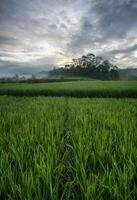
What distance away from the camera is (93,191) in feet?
3.52

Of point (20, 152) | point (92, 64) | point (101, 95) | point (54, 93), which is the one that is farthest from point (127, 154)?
point (92, 64)

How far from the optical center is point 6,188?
1240 millimetres

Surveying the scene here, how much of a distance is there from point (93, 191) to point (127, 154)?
2.36 feet

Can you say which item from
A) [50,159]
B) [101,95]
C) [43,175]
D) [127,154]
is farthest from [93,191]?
[101,95]

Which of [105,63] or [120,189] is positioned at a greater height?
[105,63]

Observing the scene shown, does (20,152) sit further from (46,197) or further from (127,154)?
(127,154)

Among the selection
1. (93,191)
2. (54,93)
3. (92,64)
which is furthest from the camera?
(92,64)

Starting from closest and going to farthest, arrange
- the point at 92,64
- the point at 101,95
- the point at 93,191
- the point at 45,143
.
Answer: the point at 93,191
the point at 45,143
the point at 101,95
the point at 92,64

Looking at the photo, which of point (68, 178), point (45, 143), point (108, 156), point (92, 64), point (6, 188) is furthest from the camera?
point (92, 64)

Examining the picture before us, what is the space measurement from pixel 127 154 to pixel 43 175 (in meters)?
0.83

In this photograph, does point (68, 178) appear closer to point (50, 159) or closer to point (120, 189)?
point (50, 159)

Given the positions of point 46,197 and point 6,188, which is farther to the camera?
point 6,188

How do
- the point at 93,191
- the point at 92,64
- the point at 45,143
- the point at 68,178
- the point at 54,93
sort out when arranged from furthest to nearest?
1. the point at 92,64
2. the point at 54,93
3. the point at 45,143
4. the point at 68,178
5. the point at 93,191

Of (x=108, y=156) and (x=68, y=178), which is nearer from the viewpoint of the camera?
(x=68, y=178)
